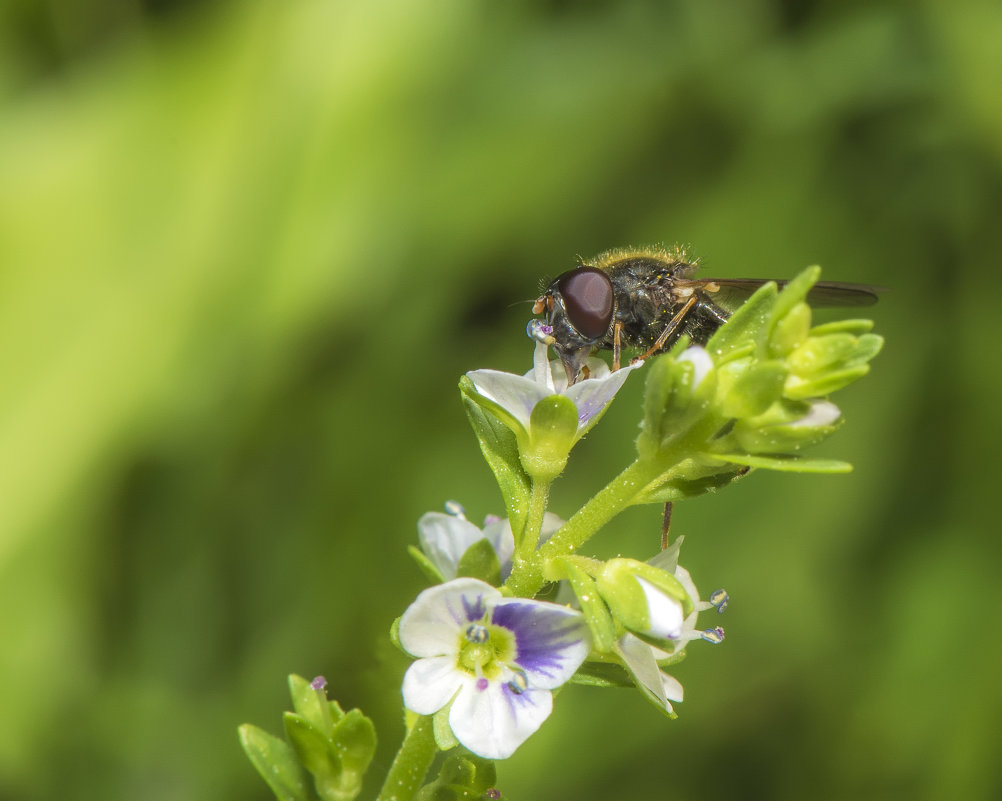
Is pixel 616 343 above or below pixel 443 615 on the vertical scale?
above

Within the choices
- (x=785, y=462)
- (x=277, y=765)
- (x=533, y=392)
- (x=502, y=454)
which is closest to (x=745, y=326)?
(x=785, y=462)

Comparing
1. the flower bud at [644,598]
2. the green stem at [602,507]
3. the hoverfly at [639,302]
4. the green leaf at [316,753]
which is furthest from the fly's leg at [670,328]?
the green leaf at [316,753]

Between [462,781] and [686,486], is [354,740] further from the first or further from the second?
[686,486]

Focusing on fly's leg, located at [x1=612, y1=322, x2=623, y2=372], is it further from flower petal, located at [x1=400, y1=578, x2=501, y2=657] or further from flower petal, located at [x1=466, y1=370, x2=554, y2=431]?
flower petal, located at [x1=400, y1=578, x2=501, y2=657]

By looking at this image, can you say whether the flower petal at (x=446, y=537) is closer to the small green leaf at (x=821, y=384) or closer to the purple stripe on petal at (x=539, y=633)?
the purple stripe on petal at (x=539, y=633)

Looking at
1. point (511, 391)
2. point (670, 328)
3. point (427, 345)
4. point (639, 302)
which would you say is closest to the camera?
point (511, 391)

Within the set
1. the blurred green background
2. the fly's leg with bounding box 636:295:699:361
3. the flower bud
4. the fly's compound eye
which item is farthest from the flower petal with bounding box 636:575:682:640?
the blurred green background

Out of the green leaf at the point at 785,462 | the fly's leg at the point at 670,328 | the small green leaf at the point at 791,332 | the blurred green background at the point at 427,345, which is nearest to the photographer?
the green leaf at the point at 785,462

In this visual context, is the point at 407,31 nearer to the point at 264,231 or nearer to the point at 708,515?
the point at 264,231
